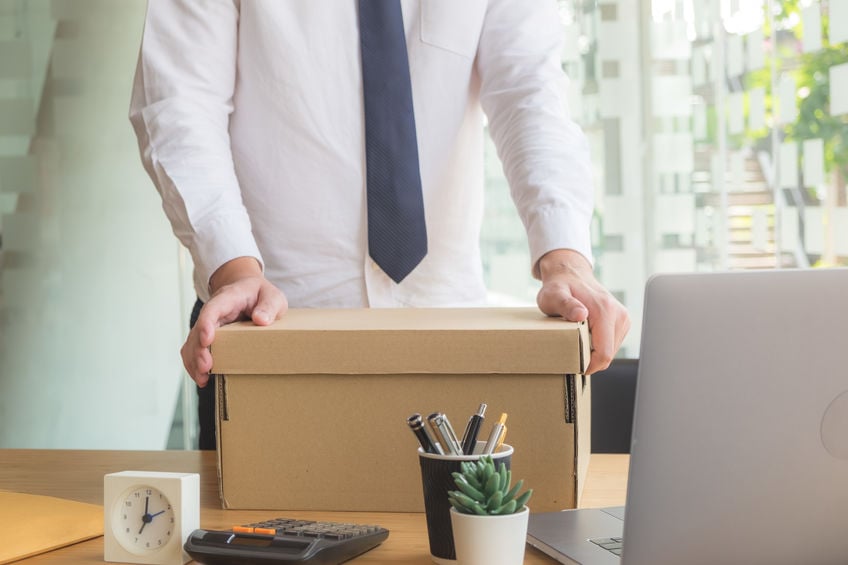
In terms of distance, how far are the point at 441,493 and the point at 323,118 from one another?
0.86m

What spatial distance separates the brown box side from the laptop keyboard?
5.2 inches

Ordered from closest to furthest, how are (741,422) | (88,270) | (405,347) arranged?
1. (741,422)
2. (405,347)
3. (88,270)

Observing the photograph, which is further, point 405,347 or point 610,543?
point 405,347

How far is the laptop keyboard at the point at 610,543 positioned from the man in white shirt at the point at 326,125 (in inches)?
23.6

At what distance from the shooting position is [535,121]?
1589mm

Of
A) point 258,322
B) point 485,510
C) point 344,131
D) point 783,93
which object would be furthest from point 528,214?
point 783,93

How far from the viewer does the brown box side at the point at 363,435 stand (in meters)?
1.04

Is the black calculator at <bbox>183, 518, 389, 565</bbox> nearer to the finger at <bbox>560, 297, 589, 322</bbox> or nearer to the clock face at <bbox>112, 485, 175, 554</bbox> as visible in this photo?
the clock face at <bbox>112, 485, 175, 554</bbox>

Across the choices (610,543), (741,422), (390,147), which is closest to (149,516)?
(610,543)

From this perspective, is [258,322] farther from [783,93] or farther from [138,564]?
[783,93]

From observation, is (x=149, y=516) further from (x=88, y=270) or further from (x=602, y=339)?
(x=88, y=270)

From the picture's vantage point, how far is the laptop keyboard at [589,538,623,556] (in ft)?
2.90

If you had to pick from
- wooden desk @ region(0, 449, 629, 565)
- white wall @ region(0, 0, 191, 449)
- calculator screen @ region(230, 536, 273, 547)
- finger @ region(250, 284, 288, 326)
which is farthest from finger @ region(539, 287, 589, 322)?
white wall @ region(0, 0, 191, 449)

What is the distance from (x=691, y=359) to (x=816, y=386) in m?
0.09
